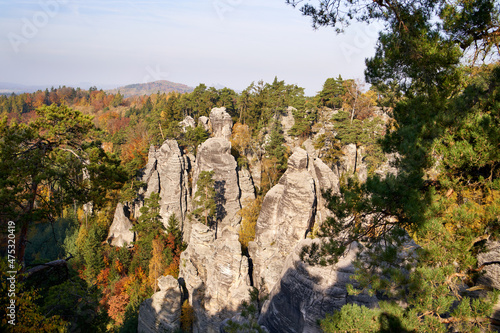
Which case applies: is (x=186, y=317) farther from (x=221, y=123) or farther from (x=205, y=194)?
(x=221, y=123)

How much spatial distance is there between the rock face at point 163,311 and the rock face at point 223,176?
10.9 metres

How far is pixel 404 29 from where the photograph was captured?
7.21 metres

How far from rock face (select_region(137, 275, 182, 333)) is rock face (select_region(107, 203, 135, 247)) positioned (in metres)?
14.4

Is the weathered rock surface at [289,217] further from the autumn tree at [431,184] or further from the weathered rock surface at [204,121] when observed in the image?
the weathered rock surface at [204,121]

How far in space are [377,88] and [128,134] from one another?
4615 cm

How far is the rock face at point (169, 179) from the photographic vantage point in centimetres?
3291

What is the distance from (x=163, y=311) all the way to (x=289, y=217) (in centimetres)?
1129

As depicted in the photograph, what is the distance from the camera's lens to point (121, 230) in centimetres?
3322

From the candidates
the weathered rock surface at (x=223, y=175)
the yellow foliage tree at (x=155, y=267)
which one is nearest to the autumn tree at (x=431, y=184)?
the yellow foliage tree at (x=155, y=267)

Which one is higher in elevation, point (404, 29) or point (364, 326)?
point (404, 29)

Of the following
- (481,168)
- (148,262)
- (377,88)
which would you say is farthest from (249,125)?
(481,168)

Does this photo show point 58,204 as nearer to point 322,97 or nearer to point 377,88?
point 377,88

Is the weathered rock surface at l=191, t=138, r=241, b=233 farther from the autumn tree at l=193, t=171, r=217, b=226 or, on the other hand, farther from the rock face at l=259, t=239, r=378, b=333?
the rock face at l=259, t=239, r=378, b=333


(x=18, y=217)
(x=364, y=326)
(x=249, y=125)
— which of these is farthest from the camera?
(x=249, y=125)
